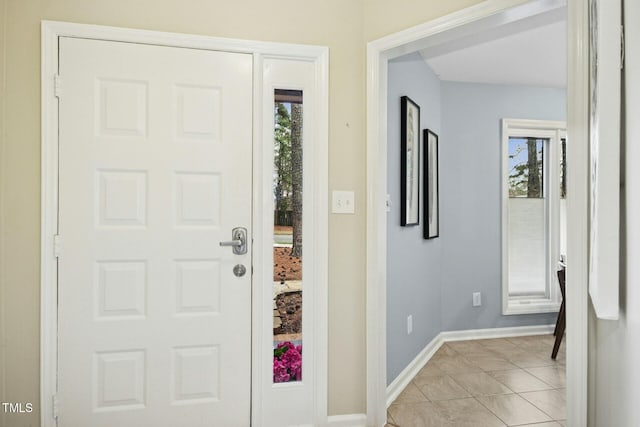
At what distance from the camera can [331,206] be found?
2.16 metres

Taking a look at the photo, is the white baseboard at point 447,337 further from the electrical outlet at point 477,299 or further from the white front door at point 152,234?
the white front door at point 152,234

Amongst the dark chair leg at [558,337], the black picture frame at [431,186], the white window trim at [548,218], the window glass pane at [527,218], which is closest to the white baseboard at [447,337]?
the white window trim at [548,218]

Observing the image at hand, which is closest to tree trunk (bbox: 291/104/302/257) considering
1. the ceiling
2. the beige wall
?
the beige wall

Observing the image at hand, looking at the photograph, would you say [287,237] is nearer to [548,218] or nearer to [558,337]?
[558,337]

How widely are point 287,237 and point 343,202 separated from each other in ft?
1.15

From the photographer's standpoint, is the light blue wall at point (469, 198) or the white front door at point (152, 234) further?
the light blue wall at point (469, 198)

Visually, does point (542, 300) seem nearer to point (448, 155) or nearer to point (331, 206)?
point (448, 155)

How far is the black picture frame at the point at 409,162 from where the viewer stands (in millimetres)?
2779

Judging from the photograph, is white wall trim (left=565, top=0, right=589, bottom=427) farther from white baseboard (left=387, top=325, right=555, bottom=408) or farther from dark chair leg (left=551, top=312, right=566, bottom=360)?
dark chair leg (left=551, top=312, right=566, bottom=360)

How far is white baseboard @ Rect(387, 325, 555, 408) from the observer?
278 cm

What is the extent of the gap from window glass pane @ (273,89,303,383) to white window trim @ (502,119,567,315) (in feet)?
8.46

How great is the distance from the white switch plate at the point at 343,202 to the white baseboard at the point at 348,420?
42.4 inches

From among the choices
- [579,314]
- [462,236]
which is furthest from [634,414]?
[462,236]

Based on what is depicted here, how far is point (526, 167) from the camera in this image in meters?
4.08
